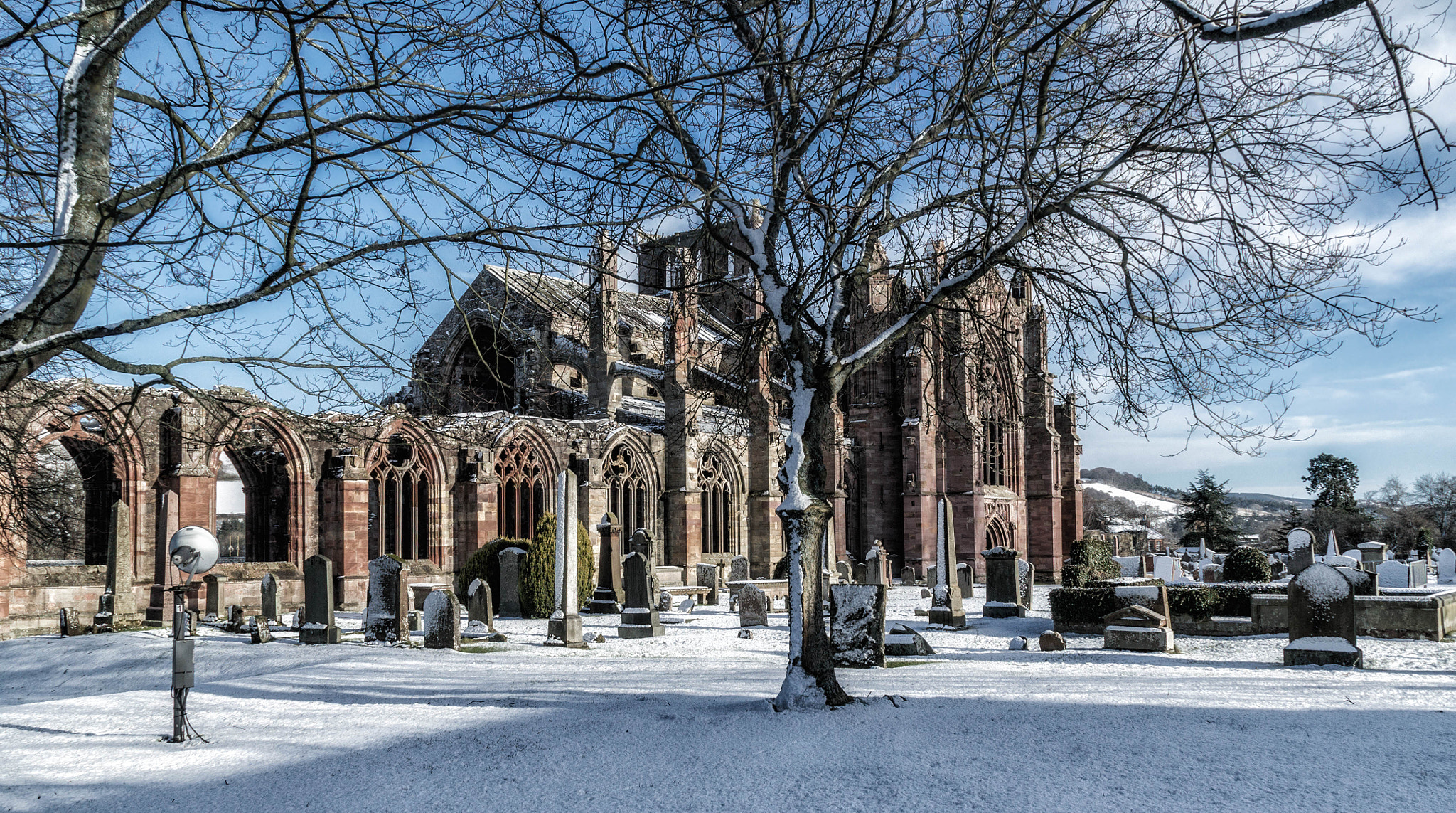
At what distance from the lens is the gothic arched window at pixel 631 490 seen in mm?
24781

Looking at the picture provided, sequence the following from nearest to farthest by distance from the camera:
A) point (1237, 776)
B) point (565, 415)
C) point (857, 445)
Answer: point (1237, 776) → point (565, 415) → point (857, 445)

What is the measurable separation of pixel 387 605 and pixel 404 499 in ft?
31.1

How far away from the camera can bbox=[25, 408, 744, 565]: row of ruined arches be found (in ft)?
57.6

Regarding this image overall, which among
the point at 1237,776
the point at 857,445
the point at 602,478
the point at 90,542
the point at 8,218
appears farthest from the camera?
the point at 857,445

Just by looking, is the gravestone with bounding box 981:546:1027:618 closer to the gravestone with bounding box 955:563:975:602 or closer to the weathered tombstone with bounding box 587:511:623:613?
→ the gravestone with bounding box 955:563:975:602

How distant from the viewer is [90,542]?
21.2 metres

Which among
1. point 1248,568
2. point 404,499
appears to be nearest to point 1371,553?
point 1248,568

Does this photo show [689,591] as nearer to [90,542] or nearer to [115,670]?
[115,670]

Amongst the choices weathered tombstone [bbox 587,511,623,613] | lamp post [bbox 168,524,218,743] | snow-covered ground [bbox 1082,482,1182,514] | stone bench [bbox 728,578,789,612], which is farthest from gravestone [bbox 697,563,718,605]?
snow-covered ground [bbox 1082,482,1182,514]

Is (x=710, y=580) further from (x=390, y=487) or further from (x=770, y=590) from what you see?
(x=390, y=487)

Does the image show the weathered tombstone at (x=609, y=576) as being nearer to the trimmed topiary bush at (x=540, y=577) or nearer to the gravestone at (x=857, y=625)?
the trimmed topiary bush at (x=540, y=577)

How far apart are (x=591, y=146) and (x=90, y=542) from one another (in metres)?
22.3

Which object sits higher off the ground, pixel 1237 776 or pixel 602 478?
pixel 602 478

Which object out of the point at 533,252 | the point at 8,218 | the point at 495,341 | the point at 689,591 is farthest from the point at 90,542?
the point at 533,252
